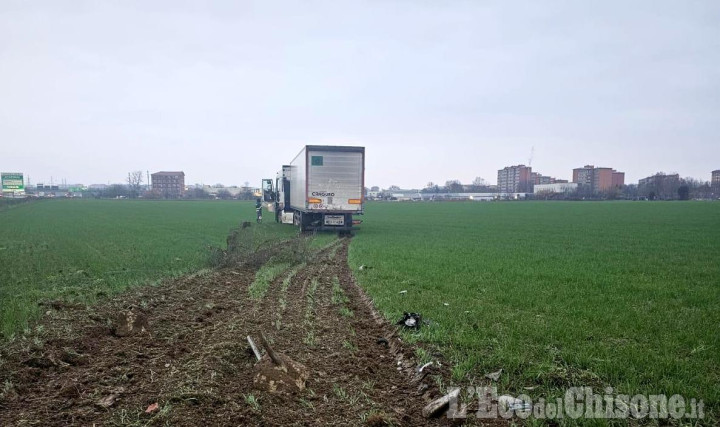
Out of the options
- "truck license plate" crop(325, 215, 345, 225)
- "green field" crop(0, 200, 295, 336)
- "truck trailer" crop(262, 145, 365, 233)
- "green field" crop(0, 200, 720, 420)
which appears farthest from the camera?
"truck license plate" crop(325, 215, 345, 225)

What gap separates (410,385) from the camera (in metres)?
4.73

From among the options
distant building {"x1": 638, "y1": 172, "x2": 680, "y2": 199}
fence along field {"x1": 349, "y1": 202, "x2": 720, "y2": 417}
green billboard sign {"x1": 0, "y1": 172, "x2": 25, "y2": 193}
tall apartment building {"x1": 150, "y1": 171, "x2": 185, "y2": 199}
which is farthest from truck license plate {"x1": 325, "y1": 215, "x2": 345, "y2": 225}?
tall apartment building {"x1": 150, "y1": 171, "x2": 185, "y2": 199}

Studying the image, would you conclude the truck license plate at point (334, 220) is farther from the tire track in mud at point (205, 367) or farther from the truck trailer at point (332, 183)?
the tire track in mud at point (205, 367)

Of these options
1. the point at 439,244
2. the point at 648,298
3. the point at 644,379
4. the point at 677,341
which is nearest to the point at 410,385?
the point at 644,379

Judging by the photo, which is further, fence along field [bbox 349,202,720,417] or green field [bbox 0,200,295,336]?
green field [bbox 0,200,295,336]

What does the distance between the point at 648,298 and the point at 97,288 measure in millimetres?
11776

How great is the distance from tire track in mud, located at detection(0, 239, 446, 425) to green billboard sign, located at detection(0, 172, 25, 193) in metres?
88.8

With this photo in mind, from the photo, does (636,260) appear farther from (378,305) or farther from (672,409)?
(672,409)

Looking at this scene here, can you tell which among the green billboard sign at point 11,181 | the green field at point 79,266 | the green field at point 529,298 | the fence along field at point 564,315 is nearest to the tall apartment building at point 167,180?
the green billboard sign at point 11,181

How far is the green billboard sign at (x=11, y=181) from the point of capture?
246 ft

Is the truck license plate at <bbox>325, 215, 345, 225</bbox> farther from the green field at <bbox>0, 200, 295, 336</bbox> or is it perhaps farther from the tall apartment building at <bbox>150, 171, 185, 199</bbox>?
the tall apartment building at <bbox>150, 171, 185, 199</bbox>

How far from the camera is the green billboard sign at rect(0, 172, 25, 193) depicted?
74.9 m

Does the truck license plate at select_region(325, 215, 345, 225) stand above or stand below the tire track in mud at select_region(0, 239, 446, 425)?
above

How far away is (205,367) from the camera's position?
494 centimetres
